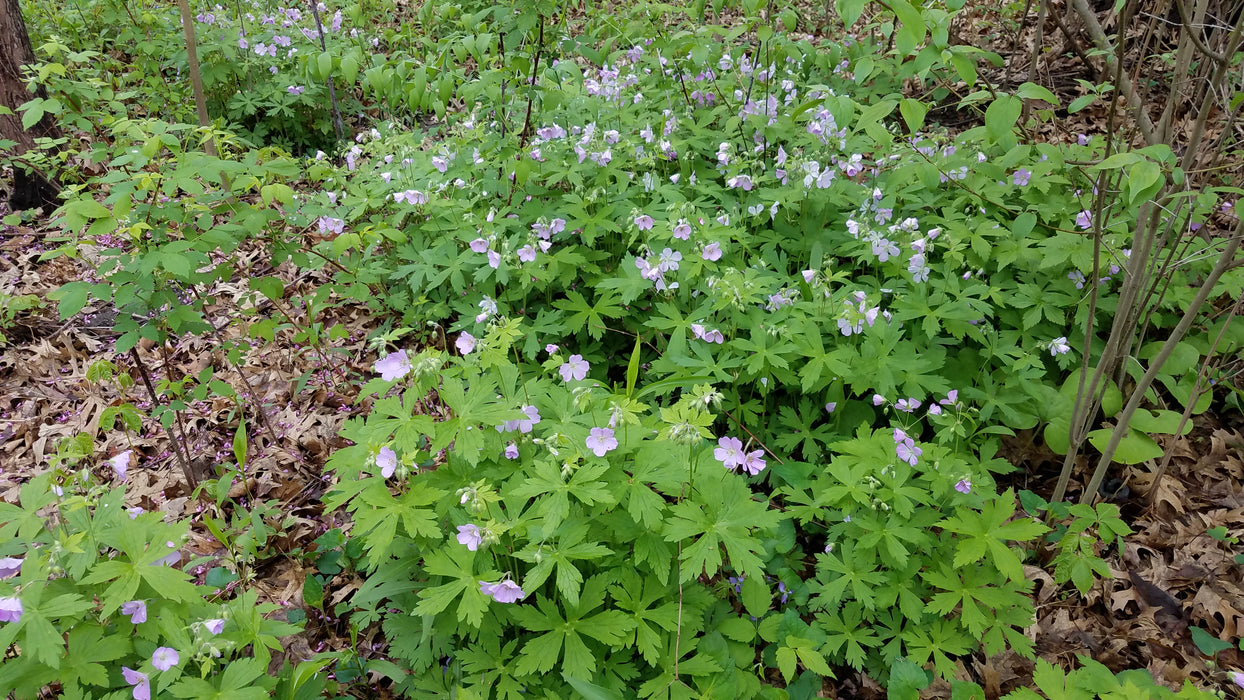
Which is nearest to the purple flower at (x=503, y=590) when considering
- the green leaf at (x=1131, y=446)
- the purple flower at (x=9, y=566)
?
the purple flower at (x=9, y=566)

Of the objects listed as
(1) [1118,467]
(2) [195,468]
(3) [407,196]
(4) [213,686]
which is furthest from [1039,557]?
(2) [195,468]

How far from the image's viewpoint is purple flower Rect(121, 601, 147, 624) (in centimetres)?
168

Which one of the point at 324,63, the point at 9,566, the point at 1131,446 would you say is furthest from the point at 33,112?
the point at 1131,446

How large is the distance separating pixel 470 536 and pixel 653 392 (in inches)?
44.5

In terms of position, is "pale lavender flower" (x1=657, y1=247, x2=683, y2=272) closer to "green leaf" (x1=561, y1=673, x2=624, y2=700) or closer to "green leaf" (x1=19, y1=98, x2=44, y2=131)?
"green leaf" (x1=561, y1=673, x2=624, y2=700)

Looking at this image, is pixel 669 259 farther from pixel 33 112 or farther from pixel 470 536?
pixel 33 112

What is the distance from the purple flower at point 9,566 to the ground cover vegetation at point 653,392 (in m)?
0.05

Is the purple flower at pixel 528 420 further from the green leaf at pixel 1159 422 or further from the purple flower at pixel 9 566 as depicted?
the green leaf at pixel 1159 422

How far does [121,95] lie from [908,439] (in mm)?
3758

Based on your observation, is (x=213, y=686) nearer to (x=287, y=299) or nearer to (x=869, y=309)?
(x=869, y=309)

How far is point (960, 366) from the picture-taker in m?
3.12

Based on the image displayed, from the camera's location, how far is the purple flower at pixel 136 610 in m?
1.68

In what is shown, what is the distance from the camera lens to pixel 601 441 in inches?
76.1

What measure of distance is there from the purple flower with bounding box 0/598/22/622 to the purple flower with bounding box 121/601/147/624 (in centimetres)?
21
